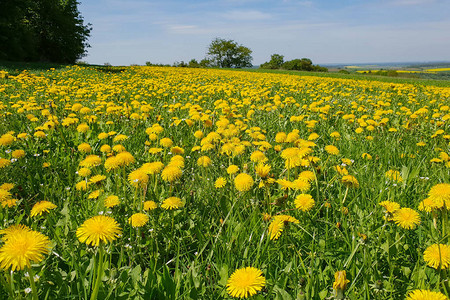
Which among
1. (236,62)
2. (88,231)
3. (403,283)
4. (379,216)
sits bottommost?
(403,283)

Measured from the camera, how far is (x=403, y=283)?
1328 mm

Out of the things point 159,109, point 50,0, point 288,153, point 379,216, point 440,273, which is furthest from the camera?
point 50,0

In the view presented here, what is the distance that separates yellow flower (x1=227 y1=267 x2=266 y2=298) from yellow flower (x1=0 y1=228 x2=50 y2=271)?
1.97 feet

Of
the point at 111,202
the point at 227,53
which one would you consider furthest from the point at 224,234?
the point at 227,53

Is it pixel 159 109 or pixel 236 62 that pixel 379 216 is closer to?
pixel 159 109

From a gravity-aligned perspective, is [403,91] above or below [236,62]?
below

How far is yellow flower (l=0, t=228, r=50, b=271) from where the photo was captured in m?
0.85

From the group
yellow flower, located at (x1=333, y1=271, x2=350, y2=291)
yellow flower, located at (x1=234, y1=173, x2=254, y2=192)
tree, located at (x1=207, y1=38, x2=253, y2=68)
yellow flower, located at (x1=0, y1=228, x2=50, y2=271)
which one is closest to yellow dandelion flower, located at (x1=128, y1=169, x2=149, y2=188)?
yellow flower, located at (x1=234, y1=173, x2=254, y2=192)

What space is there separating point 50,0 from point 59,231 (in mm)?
40613

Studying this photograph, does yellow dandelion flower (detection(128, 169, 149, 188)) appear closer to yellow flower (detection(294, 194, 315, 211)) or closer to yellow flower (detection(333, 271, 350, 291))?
yellow flower (detection(294, 194, 315, 211))

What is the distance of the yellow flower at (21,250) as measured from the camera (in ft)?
2.80

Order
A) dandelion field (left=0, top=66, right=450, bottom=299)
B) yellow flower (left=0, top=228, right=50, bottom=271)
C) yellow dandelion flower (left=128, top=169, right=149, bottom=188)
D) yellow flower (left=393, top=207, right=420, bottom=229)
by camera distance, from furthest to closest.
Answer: yellow dandelion flower (left=128, top=169, right=149, bottom=188) → yellow flower (left=393, top=207, right=420, bottom=229) → dandelion field (left=0, top=66, right=450, bottom=299) → yellow flower (left=0, top=228, right=50, bottom=271)

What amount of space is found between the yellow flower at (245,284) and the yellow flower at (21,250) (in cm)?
60

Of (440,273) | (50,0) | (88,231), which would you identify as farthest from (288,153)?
(50,0)
